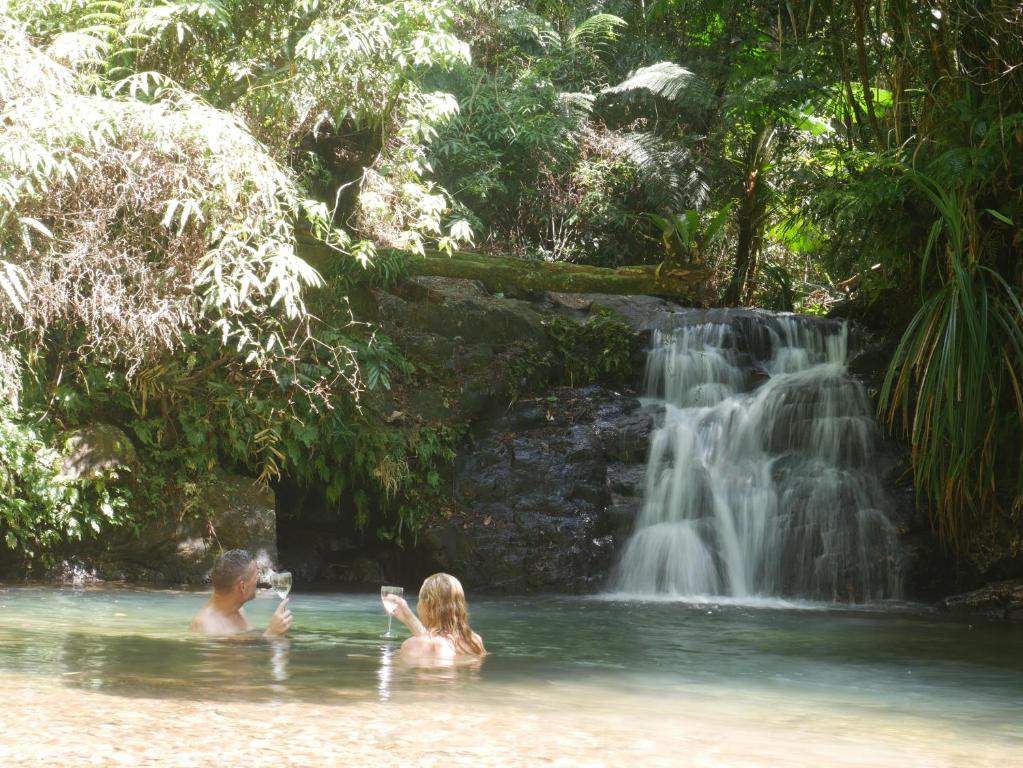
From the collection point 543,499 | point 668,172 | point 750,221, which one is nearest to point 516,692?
point 543,499

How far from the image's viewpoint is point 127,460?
33.6 feet

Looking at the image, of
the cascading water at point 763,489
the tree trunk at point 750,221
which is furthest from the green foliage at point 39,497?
the tree trunk at point 750,221

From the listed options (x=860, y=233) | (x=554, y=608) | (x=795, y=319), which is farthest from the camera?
(x=795, y=319)

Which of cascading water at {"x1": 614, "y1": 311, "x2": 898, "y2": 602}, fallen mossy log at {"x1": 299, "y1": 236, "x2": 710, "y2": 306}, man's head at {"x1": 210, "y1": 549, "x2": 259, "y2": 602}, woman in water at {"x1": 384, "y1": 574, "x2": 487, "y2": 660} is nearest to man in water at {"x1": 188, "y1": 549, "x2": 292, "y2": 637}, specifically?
man's head at {"x1": 210, "y1": 549, "x2": 259, "y2": 602}

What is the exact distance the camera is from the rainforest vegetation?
897 cm

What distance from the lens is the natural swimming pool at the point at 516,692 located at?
384 cm

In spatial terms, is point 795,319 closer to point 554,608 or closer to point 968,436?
point 968,436

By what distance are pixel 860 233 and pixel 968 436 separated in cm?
301

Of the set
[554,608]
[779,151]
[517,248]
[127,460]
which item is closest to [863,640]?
[554,608]

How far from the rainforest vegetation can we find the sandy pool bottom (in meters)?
4.74

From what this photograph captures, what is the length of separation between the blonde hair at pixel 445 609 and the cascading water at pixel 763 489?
4.81m

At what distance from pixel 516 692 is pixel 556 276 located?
1040cm

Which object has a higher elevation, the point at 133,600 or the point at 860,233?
→ the point at 860,233

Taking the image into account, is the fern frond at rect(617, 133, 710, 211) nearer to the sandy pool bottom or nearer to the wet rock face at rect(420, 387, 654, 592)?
the wet rock face at rect(420, 387, 654, 592)
